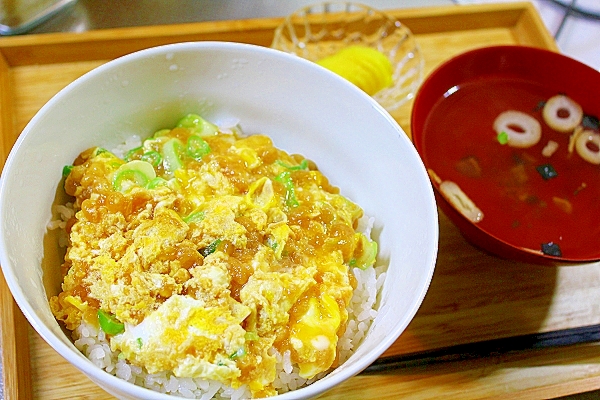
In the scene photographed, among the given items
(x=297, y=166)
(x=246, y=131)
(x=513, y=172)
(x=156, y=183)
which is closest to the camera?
(x=156, y=183)

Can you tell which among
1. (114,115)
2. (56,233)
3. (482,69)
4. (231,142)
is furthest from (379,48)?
(56,233)

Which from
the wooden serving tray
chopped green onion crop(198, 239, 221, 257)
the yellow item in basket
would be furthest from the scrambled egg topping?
the yellow item in basket

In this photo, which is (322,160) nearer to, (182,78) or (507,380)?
(182,78)

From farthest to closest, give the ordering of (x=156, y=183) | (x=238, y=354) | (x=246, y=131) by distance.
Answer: (x=246, y=131) < (x=156, y=183) < (x=238, y=354)

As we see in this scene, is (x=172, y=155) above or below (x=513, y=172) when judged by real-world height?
above

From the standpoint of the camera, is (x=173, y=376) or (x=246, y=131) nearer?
(x=173, y=376)

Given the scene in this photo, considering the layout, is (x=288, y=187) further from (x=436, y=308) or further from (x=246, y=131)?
(x=436, y=308)

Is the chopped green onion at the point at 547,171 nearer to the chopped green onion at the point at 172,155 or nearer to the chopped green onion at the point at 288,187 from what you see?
the chopped green onion at the point at 288,187

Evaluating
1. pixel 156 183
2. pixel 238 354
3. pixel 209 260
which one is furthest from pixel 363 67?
pixel 238 354

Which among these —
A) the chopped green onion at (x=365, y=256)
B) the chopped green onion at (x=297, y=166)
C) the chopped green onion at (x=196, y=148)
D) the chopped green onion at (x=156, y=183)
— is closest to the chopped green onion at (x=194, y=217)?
the chopped green onion at (x=156, y=183)
